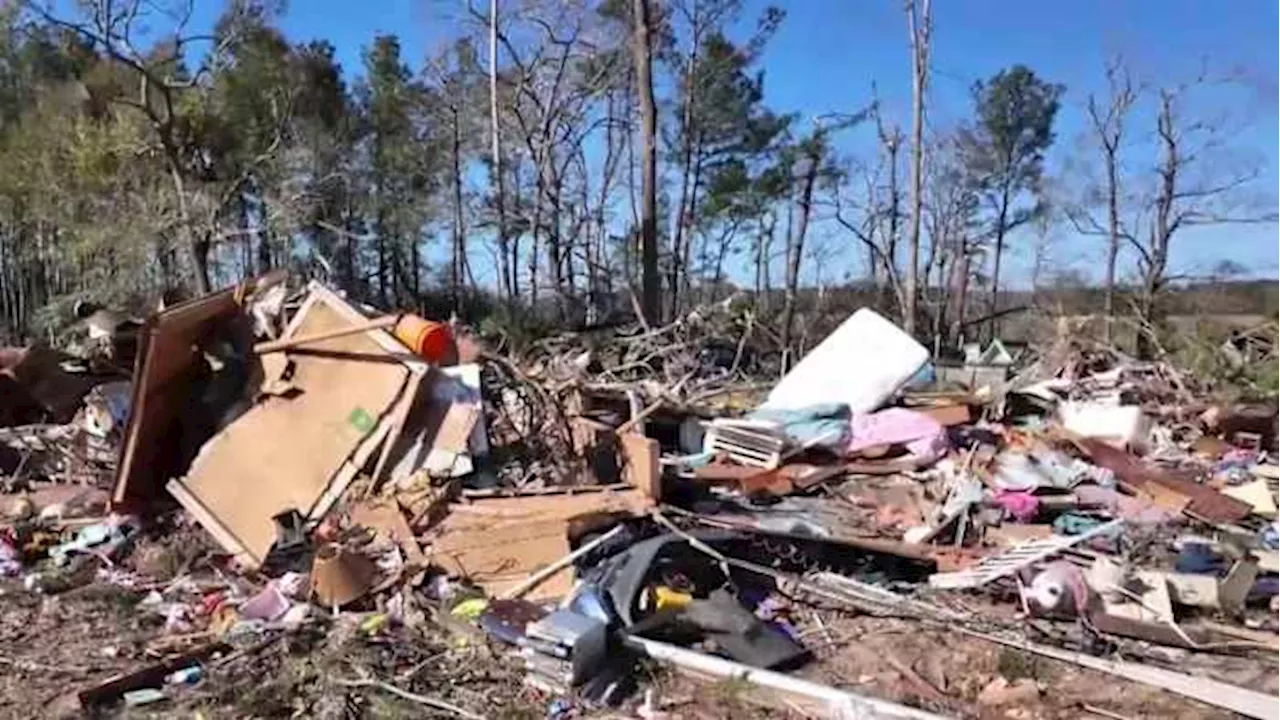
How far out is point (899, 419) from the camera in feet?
25.3

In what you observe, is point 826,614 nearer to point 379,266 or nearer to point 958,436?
point 958,436

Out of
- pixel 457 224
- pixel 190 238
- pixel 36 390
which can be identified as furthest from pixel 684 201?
pixel 36 390

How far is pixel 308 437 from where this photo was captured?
627 centimetres

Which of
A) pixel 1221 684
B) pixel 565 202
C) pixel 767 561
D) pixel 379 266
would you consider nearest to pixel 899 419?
pixel 767 561

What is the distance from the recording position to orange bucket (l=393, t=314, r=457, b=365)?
244 inches

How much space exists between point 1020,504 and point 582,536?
8.94ft

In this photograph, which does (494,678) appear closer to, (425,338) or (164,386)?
(425,338)

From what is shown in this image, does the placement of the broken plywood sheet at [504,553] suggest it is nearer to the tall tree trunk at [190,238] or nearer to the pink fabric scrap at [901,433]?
the pink fabric scrap at [901,433]

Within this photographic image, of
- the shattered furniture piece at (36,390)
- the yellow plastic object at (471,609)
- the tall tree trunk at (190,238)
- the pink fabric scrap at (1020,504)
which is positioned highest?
the tall tree trunk at (190,238)

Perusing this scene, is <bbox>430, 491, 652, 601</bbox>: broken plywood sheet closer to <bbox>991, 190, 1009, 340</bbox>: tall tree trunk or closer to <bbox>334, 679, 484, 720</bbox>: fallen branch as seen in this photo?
<bbox>334, 679, 484, 720</bbox>: fallen branch

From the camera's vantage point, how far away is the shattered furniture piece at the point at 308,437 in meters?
6.06

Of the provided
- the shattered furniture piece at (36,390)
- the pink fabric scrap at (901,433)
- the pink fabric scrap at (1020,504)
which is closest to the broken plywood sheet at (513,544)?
the pink fabric scrap at (1020,504)

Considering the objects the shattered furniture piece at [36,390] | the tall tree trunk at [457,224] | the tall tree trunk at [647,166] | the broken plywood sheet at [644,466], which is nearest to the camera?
the broken plywood sheet at [644,466]

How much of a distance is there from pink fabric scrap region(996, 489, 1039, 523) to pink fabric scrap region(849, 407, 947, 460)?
3.12ft
